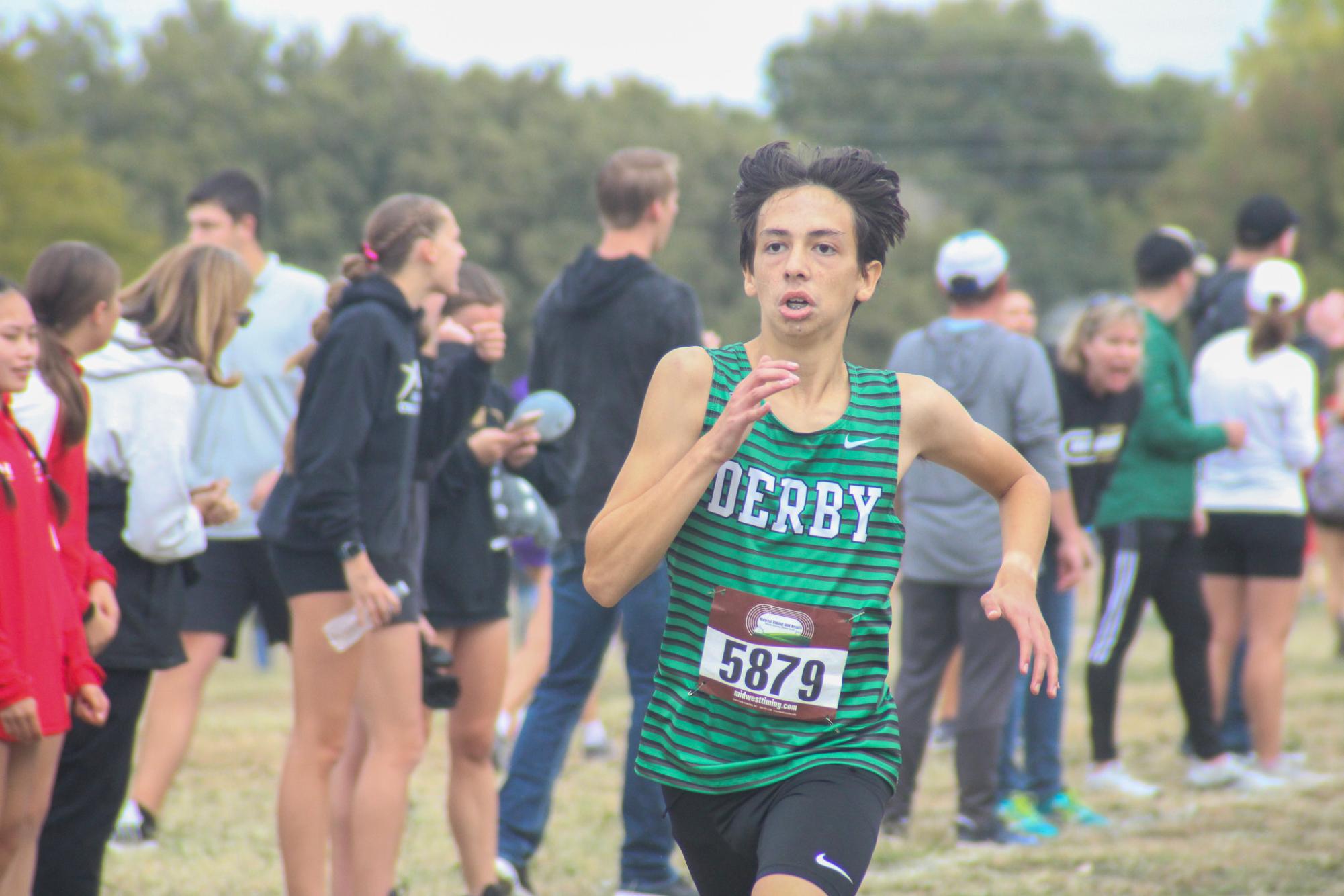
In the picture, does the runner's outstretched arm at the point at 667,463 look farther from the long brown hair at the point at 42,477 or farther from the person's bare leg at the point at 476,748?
the person's bare leg at the point at 476,748

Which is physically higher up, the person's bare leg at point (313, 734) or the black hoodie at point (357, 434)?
the black hoodie at point (357, 434)

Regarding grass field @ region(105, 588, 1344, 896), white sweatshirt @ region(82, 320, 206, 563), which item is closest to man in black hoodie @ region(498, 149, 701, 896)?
grass field @ region(105, 588, 1344, 896)

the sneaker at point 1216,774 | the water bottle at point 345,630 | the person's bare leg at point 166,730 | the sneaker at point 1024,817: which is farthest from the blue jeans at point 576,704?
the sneaker at point 1216,774

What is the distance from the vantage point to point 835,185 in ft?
10.0

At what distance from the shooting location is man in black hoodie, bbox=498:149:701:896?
17.5 feet

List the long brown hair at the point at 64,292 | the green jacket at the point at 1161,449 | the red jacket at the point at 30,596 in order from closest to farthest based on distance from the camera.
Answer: the red jacket at the point at 30,596
the long brown hair at the point at 64,292
the green jacket at the point at 1161,449

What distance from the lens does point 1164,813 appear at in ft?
21.2

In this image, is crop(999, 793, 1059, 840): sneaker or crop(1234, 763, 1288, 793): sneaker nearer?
crop(999, 793, 1059, 840): sneaker

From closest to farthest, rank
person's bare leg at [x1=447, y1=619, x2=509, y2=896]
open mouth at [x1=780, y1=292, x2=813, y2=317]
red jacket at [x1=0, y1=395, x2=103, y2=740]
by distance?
open mouth at [x1=780, y1=292, x2=813, y2=317]
red jacket at [x1=0, y1=395, x2=103, y2=740]
person's bare leg at [x1=447, y1=619, x2=509, y2=896]

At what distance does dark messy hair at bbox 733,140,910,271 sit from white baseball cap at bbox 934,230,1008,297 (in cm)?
297

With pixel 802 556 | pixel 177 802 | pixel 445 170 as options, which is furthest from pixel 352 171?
pixel 802 556

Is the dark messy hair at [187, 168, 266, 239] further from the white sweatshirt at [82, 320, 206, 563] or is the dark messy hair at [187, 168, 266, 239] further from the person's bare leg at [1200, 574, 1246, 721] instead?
the person's bare leg at [1200, 574, 1246, 721]

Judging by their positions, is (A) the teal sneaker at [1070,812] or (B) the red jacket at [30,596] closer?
(B) the red jacket at [30,596]

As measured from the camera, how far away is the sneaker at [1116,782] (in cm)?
680
